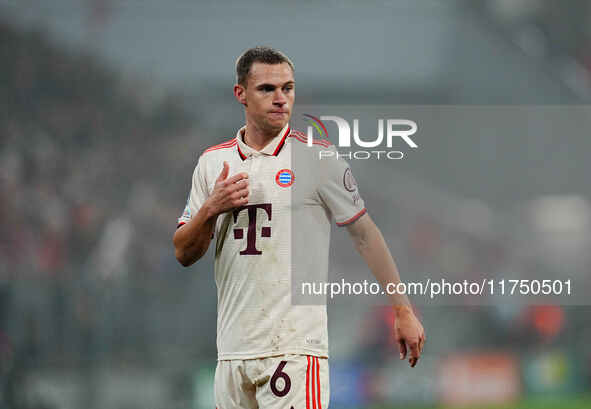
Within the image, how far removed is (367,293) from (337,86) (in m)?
2.84

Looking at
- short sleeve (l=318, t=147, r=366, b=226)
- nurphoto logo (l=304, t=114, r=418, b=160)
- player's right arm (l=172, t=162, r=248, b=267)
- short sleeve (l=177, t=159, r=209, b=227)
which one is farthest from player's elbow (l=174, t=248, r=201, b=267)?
nurphoto logo (l=304, t=114, r=418, b=160)

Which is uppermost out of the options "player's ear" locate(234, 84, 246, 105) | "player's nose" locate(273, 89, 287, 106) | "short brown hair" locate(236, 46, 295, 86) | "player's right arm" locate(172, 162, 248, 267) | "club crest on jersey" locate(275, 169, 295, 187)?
"short brown hair" locate(236, 46, 295, 86)

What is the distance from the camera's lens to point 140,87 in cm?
871

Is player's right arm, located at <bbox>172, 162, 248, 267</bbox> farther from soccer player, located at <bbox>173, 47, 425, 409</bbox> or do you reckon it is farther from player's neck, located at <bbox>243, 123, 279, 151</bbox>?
player's neck, located at <bbox>243, 123, 279, 151</bbox>

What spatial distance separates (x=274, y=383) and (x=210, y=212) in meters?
0.59

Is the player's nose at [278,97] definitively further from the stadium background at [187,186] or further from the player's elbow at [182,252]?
the stadium background at [187,186]

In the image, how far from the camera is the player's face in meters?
2.87

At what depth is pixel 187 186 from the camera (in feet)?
25.7

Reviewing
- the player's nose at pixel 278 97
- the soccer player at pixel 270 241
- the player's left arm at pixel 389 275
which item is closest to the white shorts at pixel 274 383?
the soccer player at pixel 270 241

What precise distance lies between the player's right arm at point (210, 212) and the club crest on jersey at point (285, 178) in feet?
0.48

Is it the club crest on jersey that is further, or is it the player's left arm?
the club crest on jersey

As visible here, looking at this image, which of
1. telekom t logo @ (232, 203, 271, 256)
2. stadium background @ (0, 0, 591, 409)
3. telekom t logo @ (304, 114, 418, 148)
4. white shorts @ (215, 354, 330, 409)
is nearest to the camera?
white shorts @ (215, 354, 330, 409)

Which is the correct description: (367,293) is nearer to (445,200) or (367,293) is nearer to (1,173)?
(445,200)

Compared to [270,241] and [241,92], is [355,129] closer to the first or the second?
[241,92]
